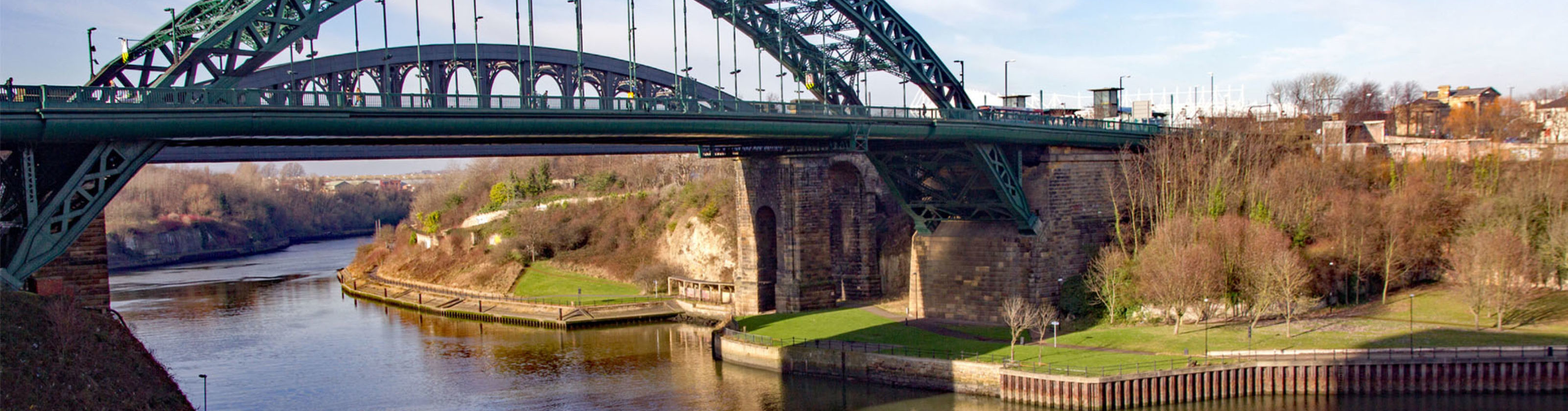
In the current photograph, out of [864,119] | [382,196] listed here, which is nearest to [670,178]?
[864,119]

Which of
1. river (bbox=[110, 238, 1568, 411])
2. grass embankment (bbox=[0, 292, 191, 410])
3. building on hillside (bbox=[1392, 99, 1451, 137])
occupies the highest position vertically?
building on hillside (bbox=[1392, 99, 1451, 137])

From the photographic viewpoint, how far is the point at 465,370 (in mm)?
43188

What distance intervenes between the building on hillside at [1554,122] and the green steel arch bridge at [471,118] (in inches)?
797

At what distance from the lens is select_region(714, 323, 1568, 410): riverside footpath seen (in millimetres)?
34312

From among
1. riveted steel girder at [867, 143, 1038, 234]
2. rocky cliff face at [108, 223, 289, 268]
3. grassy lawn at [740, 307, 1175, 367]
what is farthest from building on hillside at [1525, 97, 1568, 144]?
rocky cliff face at [108, 223, 289, 268]

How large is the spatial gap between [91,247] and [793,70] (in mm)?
26210

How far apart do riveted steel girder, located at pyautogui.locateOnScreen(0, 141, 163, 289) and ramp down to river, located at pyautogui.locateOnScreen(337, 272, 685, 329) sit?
105 ft

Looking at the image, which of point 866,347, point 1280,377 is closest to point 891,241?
point 866,347

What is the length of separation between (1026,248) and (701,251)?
22.2m

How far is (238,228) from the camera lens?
115188 millimetres

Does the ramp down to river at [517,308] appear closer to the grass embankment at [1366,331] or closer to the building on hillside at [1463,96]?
the grass embankment at [1366,331]

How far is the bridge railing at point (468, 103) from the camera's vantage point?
23.3m

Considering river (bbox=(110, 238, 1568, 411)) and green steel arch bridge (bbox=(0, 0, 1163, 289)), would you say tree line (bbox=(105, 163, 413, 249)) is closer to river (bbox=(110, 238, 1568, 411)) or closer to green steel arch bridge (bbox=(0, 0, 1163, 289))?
river (bbox=(110, 238, 1568, 411))

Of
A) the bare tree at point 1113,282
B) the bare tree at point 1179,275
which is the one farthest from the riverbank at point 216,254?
the bare tree at point 1179,275
